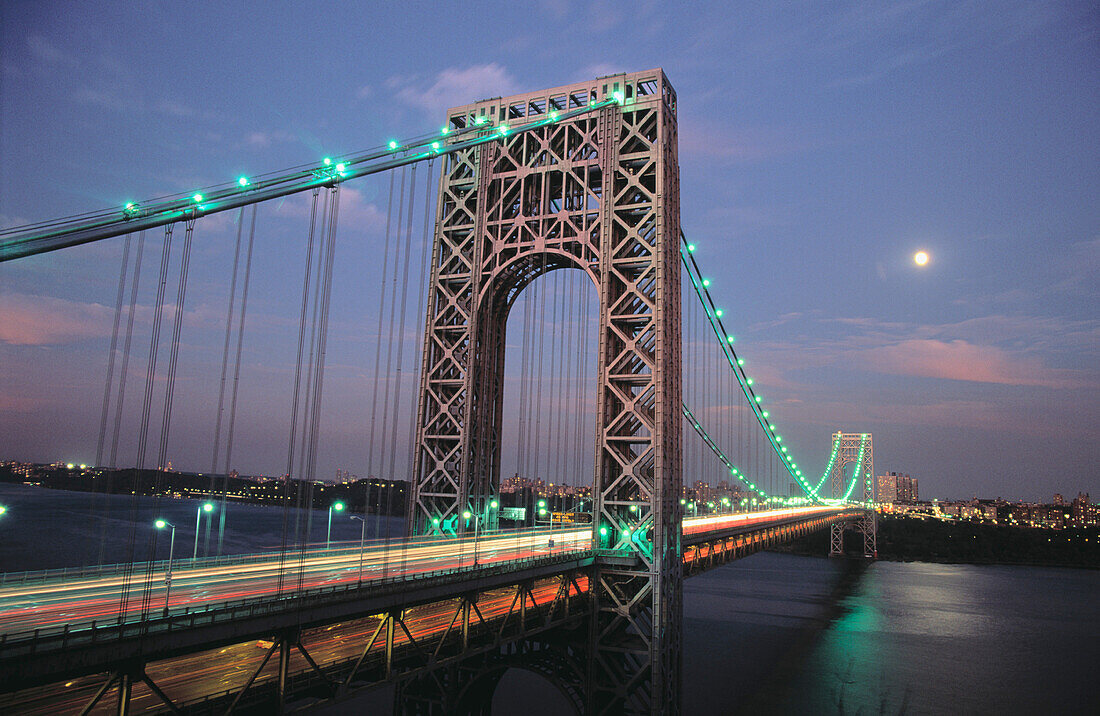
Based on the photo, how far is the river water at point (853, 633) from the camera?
147 feet

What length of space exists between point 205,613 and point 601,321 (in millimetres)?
20574

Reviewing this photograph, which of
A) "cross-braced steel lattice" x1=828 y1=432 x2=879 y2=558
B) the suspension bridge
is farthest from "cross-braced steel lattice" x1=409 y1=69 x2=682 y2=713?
"cross-braced steel lattice" x1=828 y1=432 x2=879 y2=558

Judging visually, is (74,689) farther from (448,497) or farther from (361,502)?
(361,502)

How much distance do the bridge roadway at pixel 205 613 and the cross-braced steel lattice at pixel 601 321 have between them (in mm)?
6647

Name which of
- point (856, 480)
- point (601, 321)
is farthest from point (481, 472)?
point (856, 480)

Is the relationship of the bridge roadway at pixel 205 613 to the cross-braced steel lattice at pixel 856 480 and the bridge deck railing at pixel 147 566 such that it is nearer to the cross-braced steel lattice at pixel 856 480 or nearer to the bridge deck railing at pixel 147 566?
the bridge deck railing at pixel 147 566

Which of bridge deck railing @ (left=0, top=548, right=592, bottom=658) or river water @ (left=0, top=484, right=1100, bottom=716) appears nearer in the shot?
bridge deck railing @ (left=0, top=548, right=592, bottom=658)

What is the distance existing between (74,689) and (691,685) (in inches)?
1699

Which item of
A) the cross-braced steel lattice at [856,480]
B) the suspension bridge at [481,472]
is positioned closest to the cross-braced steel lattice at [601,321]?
the suspension bridge at [481,472]

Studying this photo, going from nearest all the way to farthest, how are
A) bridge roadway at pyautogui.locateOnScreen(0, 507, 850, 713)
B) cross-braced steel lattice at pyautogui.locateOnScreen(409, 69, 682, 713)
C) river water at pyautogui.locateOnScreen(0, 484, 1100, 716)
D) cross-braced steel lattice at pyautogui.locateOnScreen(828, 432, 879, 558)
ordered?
bridge roadway at pyautogui.locateOnScreen(0, 507, 850, 713)
cross-braced steel lattice at pyautogui.locateOnScreen(409, 69, 682, 713)
river water at pyautogui.locateOnScreen(0, 484, 1100, 716)
cross-braced steel lattice at pyautogui.locateOnScreen(828, 432, 879, 558)

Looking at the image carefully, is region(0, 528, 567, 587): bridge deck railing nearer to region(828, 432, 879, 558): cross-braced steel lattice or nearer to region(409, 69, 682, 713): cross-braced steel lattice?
region(409, 69, 682, 713): cross-braced steel lattice

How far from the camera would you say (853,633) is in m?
67.5

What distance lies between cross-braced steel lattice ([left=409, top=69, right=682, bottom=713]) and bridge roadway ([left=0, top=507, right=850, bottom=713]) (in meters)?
6.65

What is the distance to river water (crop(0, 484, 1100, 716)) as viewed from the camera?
4484 cm
